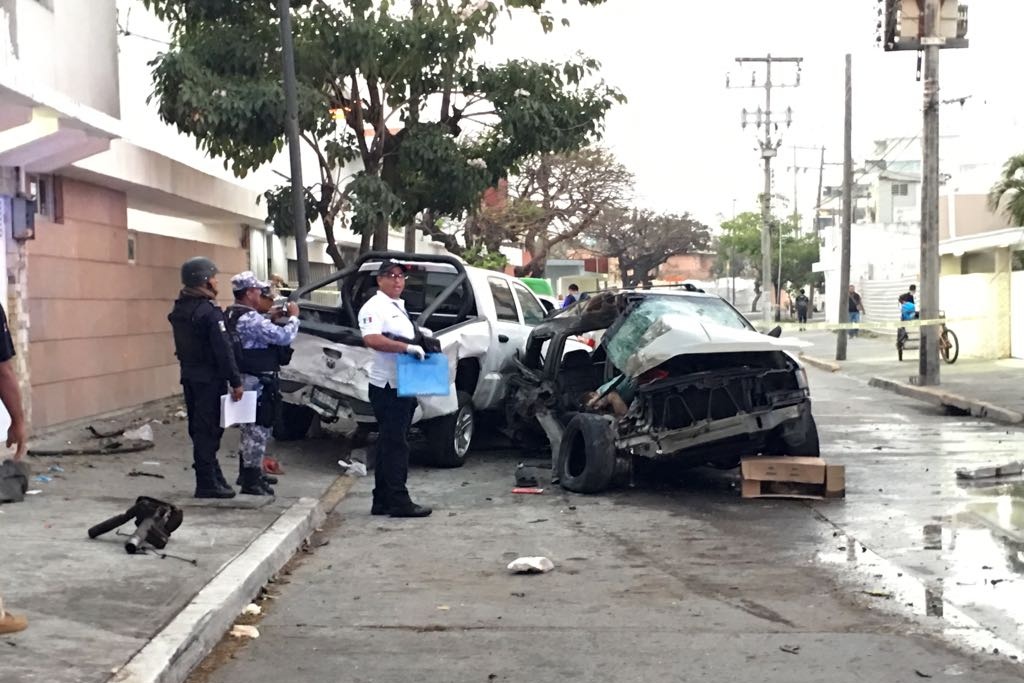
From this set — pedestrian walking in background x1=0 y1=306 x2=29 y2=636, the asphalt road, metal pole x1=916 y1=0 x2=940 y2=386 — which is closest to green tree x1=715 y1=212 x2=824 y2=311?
metal pole x1=916 y1=0 x2=940 y2=386

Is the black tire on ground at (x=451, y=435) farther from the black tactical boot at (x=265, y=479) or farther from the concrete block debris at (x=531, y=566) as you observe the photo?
the concrete block debris at (x=531, y=566)

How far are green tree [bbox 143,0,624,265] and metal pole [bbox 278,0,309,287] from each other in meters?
0.65

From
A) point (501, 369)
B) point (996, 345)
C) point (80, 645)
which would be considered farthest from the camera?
point (996, 345)

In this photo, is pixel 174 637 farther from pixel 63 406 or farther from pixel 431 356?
pixel 63 406

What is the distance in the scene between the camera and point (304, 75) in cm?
1648

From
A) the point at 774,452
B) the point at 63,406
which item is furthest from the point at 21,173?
the point at 774,452

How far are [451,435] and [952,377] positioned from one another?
1401 cm

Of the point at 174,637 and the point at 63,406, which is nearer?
the point at 174,637

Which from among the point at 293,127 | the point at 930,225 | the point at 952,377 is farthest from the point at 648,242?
the point at 293,127

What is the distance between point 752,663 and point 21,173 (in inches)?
353

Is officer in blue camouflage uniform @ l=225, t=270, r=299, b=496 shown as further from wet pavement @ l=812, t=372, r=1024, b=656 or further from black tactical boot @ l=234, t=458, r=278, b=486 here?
wet pavement @ l=812, t=372, r=1024, b=656

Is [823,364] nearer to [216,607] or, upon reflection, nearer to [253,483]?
[253,483]

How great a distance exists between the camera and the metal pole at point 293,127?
1413 cm

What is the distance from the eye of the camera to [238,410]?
9.26 metres
